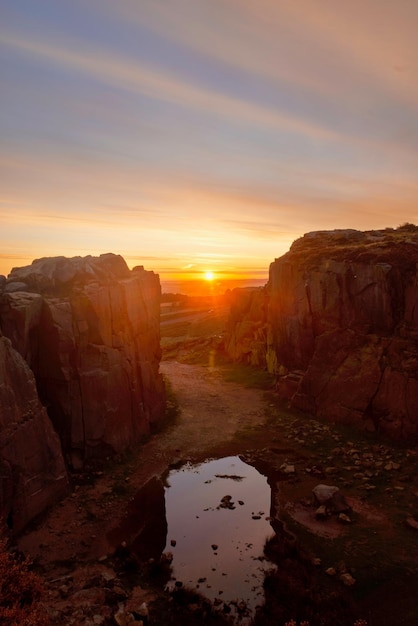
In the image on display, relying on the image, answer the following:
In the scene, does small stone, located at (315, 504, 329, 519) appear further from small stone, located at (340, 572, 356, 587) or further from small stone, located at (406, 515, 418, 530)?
small stone, located at (340, 572, 356, 587)

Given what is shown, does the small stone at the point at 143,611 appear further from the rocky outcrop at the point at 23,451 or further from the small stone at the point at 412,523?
the small stone at the point at 412,523

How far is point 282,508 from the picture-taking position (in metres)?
29.2

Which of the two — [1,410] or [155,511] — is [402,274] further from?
[1,410]

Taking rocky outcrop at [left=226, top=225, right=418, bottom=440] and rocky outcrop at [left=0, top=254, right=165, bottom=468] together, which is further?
rocky outcrop at [left=226, top=225, right=418, bottom=440]

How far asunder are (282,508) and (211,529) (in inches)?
200

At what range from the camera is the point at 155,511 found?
95.8 ft

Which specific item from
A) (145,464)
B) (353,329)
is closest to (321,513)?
(145,464)

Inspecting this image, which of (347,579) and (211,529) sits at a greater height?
(347,579)

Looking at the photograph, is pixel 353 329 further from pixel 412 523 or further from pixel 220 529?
pixel 220 529

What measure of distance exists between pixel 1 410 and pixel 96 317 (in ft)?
39.6

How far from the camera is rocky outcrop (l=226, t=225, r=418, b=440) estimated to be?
39.2m

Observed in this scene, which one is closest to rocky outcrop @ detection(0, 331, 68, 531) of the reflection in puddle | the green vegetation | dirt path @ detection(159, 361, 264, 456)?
the green vegetation

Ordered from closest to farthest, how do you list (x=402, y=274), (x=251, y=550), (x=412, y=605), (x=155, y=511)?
(x=412, y=605), (x=251, y=550), (x=155, y=511), (x=402, y=274)

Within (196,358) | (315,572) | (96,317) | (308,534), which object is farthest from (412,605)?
(196,358)
